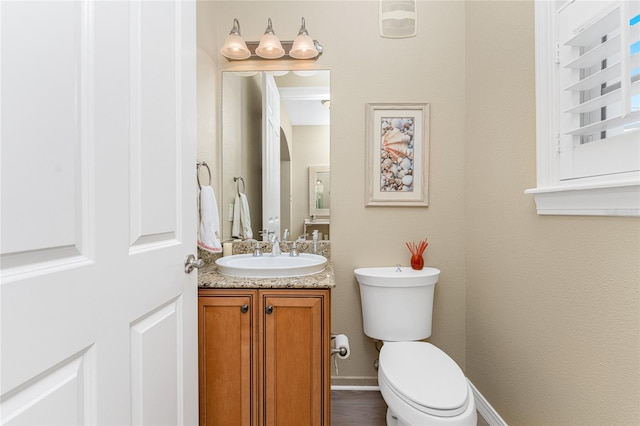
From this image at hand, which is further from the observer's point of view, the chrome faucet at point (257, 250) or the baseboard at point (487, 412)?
the chrome faucet at point (257, 250)

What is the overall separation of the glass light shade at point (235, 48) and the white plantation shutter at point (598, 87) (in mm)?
1461

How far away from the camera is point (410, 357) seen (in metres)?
1.40

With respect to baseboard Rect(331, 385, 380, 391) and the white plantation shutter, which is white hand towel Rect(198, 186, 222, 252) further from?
the white plantation shutter

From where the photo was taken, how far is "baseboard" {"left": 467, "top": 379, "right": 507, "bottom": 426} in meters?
1.55

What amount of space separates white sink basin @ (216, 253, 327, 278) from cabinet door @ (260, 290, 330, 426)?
12cm

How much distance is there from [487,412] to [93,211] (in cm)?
193

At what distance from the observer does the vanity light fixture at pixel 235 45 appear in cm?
182

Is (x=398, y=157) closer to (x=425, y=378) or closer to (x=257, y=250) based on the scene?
(x=257, y=250)

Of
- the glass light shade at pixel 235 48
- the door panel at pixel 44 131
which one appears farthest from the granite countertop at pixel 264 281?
the glass light shade at pixel 235 48

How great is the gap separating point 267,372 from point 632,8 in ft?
5.61

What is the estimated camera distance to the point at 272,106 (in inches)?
77.8

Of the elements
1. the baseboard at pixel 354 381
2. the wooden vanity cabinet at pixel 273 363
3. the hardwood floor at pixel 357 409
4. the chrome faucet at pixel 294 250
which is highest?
the chrome faucet at pixel 294 250

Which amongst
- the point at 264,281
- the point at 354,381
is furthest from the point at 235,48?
the point at 354,381

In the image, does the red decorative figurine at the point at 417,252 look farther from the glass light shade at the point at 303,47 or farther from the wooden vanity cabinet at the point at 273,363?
the glass light shade at the point at 303,47
